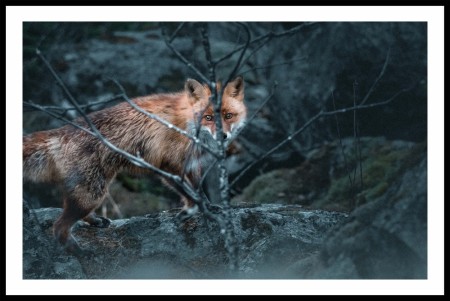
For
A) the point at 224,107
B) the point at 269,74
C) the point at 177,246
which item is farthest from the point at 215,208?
the point at 269,74

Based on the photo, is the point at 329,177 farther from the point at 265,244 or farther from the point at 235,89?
the point at 265,244

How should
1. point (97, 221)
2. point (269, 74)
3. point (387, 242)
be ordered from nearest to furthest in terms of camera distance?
point (387, 242) < point (97, 221) < point (269, 74)

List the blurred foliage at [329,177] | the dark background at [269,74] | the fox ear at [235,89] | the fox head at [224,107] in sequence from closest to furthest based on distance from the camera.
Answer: the fox head at [224,107], the fox ear at [235,89], the dark background at [269,74], the blurred foliage at [329,177]

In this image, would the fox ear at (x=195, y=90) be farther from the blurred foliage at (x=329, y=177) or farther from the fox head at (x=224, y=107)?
the blurred foliage at (x=329, y=177)

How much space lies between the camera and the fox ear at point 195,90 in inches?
245

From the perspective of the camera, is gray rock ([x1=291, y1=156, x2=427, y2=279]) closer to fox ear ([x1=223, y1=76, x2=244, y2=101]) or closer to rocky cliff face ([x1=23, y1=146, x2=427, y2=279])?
rocky cliff face ([x1=23, y1=146, x2=427, y2=279])

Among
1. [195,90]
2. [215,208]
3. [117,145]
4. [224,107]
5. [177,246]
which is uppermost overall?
[195,90]

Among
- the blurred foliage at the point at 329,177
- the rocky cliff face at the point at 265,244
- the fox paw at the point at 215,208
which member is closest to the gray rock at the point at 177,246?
the rocky cliff face at the point at 265,244

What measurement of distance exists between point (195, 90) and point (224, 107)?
0.33 metres

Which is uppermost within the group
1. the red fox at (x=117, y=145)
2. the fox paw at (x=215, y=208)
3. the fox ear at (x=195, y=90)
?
the fox ear at (x=195, y=90)

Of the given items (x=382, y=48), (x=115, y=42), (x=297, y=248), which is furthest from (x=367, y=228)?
(x=115, y=42)

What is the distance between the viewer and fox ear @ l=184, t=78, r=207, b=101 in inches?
245

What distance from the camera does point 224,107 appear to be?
6.27 metres

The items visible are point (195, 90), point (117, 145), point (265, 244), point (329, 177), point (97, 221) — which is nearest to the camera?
point (265, 244)
